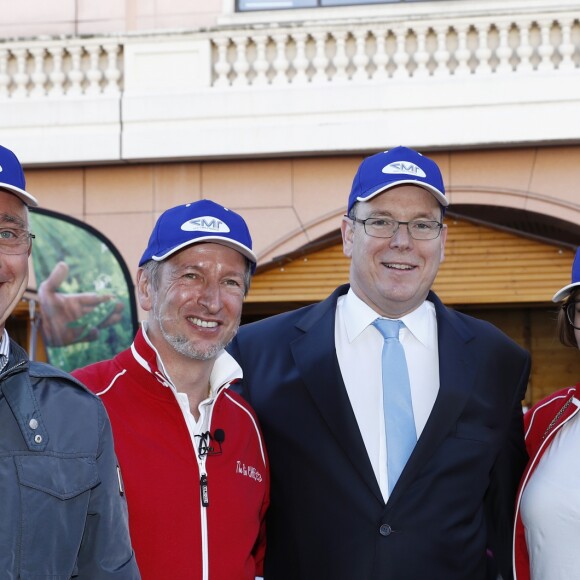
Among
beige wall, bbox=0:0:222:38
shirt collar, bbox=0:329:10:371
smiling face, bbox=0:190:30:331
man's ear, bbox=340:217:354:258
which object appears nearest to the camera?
shirt collar, bbox=0:329:10:371

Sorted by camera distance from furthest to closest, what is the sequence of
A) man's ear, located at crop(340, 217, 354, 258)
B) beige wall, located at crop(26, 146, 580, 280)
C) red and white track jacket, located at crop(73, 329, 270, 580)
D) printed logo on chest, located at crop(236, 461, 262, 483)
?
1. beige wall, located at crop(26, 146, 580, 280)
2. man's ear, located at crop(340, 217, 354, 258)
3. printed logo on chest, located at crop(236, 461, 262, 483)
4. red and white track jacket, located at crop(73, 329, 270, 580)

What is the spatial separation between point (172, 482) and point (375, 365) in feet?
3.33

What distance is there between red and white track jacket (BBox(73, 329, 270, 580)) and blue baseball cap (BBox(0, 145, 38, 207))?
876mm

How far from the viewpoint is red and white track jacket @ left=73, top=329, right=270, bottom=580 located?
2.78 metres

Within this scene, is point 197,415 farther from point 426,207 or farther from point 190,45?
point 190,45

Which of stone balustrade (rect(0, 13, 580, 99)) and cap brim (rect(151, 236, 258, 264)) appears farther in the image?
stone balustrade (rect(0, 13, 580, 99))

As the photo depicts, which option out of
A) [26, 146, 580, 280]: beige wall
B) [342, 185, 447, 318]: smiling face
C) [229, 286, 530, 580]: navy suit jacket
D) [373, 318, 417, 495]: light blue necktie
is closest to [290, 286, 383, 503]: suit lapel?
[229, 286, 530, 580]: navy suit jacket

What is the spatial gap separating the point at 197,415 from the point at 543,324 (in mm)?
7482

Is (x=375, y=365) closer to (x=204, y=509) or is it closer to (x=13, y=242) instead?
(x=204, y=509)

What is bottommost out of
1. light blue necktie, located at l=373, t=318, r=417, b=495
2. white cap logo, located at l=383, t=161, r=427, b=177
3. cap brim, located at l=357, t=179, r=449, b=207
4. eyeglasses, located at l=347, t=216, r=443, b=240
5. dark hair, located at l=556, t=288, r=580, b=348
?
light blue necktie, located at l=373, t=318, r=417, b=495

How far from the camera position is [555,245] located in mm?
8320

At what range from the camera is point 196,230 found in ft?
10.2

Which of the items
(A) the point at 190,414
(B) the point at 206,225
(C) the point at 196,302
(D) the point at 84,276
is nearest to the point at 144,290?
(C) the point at 196,302

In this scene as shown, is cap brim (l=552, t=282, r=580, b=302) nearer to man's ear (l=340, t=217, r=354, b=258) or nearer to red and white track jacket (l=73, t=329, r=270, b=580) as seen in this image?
man's ear (l=340, t=217, r=354, b=258)
